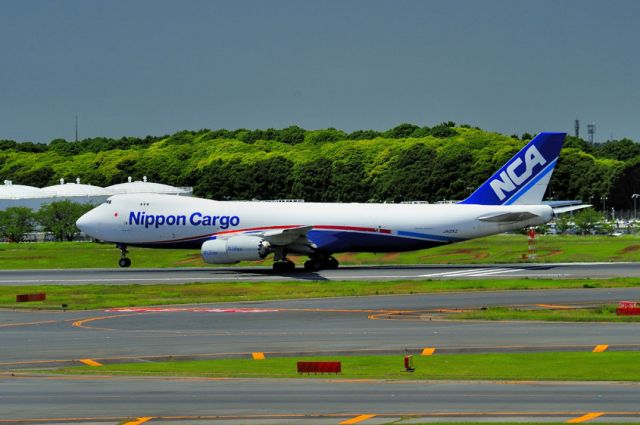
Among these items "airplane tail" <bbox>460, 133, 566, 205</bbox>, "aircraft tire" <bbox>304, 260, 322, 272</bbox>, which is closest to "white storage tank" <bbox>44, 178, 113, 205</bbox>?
"aircraft tire" <bbox>304, 260, 322, 272</bbox>

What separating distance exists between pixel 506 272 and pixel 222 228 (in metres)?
18.4

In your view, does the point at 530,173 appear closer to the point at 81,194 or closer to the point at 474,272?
the point at 474,272

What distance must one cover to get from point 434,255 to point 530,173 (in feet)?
62.5

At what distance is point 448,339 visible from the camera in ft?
118

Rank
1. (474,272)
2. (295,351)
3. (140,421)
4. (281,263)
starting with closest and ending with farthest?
1. (140,421)
2. (295,351)
3. (474,272)
4. (281,263)

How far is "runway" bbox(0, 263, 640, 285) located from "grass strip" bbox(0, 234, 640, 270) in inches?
288

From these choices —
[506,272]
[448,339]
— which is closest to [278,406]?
[448,339]

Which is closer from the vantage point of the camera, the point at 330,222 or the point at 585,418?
the point at 585,418

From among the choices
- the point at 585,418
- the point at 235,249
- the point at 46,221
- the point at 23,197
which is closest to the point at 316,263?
the point at 235,249

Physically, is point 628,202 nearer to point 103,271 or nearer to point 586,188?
point 586,188

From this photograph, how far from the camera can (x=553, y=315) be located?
138 ft

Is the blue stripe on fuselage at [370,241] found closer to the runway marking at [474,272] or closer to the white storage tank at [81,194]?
the runway marking at [474,272]

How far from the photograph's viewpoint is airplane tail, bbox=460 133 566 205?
221 ft

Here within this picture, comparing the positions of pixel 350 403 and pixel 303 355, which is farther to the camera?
pixel 303 355
